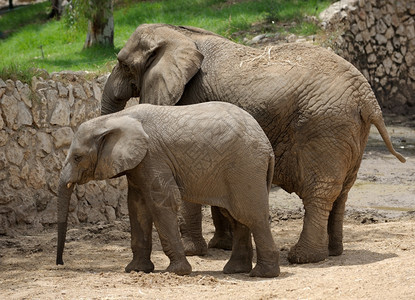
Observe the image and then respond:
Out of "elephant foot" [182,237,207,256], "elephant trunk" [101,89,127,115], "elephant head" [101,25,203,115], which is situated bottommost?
"elephant foot" [182,237,207,256]

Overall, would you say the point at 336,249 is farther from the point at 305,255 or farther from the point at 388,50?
the point at 388,50

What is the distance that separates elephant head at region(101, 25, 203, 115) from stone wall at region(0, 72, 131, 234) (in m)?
1.09

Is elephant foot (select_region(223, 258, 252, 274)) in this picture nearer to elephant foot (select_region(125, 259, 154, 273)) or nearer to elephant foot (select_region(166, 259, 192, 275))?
elephant foot (select_region(166, 259, 192, 275))

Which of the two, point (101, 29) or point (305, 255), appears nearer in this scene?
point (305, 255)

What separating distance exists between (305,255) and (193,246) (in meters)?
1.12

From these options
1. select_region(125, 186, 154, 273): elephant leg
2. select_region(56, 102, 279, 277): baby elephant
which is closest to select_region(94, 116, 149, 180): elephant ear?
select_region(56, 102, 279, 277): baby elephant

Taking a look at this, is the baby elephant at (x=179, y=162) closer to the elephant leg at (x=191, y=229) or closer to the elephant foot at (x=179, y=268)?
the elephant foot at (x=179, y=268)

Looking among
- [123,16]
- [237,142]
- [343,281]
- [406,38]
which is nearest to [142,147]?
[237,142]

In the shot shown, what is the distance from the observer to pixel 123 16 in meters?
19.2

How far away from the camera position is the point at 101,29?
16.4 meters

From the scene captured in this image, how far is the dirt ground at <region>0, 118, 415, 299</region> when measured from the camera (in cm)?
610

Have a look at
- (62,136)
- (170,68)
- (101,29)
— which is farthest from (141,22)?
(170,68)

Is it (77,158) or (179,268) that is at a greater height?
(77,158)

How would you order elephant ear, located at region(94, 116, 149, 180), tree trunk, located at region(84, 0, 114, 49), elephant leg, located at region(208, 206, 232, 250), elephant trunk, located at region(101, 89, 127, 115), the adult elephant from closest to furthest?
elephant ear, located at region(94, 116, 149, 180), the adult elephant, elephant trunk, located at region(101, 89, 127, 115), elephant leg, located at region(208, 206, 232, 250), tree trunk, located at region(84, 0, 114, 49)
